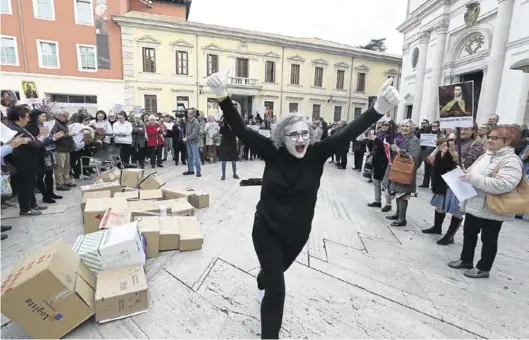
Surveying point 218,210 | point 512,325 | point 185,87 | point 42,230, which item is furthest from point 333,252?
point 185,87

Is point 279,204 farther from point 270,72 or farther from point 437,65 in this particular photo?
point 270,72

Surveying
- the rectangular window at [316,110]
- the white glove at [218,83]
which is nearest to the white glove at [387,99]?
the white glove at [218,83]

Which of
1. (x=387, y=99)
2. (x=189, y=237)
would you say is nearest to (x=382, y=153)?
(x=387, y=99)

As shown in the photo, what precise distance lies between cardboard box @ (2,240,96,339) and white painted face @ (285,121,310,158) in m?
1.93

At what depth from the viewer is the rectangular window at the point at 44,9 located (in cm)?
1919

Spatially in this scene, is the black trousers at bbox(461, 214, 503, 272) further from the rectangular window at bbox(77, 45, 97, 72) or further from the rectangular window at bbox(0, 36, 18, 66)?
the rectangular window at bbox(0, 36, 18, 66)

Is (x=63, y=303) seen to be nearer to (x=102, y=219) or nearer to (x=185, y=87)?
(x=102, y=219)

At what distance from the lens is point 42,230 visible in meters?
3.92

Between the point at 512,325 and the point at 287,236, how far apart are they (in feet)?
7.23

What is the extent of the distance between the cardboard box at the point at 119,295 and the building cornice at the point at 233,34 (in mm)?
23821

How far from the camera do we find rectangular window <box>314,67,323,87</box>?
28367 millimetres

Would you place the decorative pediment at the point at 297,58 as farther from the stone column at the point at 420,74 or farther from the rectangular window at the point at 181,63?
the stone column at the point at 420,74

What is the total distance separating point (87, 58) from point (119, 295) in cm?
2365

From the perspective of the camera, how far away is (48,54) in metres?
19.9
